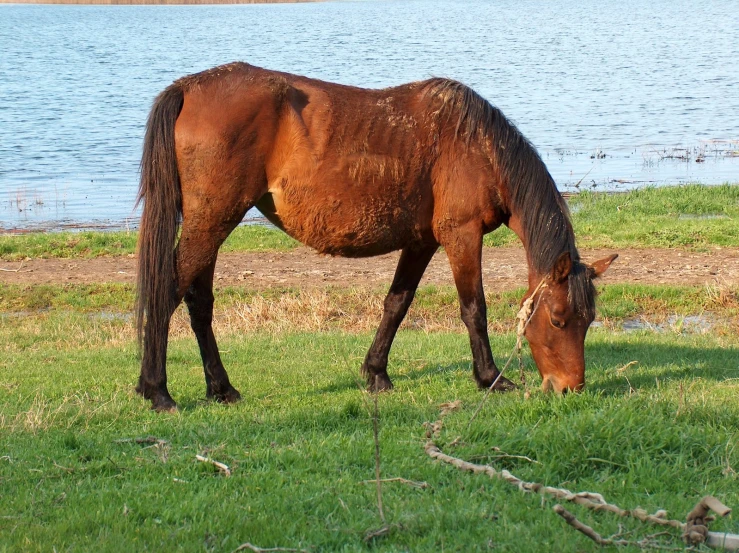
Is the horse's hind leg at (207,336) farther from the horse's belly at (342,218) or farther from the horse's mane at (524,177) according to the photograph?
the horse's mane at (524,177)

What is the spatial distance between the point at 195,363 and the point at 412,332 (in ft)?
8.48

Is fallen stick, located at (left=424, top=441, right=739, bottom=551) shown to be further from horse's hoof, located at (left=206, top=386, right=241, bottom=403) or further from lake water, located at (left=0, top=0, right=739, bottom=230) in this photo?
lake water, located at (left=0, top=0, right=739, bottom=230)

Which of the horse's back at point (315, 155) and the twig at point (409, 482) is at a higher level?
the horse's back at point (315, 155)

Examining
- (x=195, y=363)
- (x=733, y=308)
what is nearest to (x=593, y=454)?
(x=195, y=363)

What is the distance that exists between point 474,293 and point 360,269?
237 inches

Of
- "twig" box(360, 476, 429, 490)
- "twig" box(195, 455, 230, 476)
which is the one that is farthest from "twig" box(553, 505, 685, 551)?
"twig" box(195, 455, 230, 476)

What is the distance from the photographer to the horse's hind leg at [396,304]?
7.06 metres

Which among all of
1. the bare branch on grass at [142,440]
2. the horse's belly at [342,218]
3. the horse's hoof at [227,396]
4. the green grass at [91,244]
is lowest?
the green grass at [91,244]

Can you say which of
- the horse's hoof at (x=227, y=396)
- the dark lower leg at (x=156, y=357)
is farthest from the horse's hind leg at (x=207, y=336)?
the dark lower leg at (x=156, y=357)

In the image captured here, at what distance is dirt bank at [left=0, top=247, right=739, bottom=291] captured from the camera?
11.7m

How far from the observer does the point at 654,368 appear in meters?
7.22

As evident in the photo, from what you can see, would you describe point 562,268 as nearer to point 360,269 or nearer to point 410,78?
point 360,269

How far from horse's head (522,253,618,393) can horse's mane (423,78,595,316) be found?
2 centimetres

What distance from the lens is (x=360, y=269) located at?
12.6 metres
